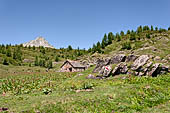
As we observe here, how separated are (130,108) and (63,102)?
549cm

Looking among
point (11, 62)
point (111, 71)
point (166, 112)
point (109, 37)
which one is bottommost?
point (166, 112)

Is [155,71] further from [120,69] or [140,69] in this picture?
[120,69]

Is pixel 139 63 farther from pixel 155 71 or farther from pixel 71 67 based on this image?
pixel 71 67

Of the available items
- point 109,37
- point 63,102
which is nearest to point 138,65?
point 63,102

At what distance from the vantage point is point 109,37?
107000 millimetres

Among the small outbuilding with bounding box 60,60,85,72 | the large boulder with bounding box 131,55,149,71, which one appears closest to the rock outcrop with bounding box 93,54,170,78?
the large boulder with bounding box 131,55,149,71

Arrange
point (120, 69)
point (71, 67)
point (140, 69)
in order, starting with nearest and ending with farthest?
point (140, 69) → point (120, 69) → point (71, 67)

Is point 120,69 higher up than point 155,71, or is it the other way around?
point 120,69

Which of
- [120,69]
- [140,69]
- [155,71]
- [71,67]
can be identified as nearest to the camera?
[155,71]

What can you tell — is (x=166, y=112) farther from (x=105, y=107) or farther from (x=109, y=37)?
(x=109, y=37)

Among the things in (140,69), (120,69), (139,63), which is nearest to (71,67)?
(120,69)

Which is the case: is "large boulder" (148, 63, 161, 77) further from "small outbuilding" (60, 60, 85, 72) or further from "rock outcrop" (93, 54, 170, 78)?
"small outbuilding" (60, 60, 85, 72)

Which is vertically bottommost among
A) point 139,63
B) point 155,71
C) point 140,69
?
point 155,71

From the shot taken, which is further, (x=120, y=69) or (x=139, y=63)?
(x=120, y=69)
